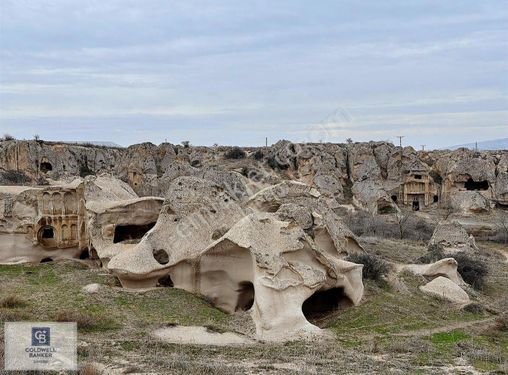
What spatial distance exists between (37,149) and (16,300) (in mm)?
37341

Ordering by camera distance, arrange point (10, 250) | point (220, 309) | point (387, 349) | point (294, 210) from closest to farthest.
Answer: point (387, 349), point (220, 309), point (294, 210), point (10, 250)

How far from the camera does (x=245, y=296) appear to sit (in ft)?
46.0

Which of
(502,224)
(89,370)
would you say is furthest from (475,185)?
(89,370)

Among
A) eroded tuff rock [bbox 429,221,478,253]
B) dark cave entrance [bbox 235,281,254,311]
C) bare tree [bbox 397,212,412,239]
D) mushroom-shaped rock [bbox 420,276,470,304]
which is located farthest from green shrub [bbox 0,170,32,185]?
mushroom-shaped rock [bbox 420,276,470,304]

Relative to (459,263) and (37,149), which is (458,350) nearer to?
(459,263)

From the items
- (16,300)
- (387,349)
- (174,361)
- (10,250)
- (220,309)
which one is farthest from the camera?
(10,250)

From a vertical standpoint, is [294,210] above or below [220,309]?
above

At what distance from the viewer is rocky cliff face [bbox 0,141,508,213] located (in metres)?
38.2

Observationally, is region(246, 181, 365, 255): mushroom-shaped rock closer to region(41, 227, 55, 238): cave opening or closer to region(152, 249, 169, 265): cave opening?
region(152, 249, 169, 265): cave opening

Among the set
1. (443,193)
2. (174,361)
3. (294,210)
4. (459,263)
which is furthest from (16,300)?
(443,193)

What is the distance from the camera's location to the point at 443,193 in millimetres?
41031

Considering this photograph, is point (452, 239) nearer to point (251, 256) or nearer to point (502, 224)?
point (502, 224)

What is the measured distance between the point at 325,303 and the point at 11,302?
723cm

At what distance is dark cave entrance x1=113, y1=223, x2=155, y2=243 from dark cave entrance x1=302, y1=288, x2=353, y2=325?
228 inches
